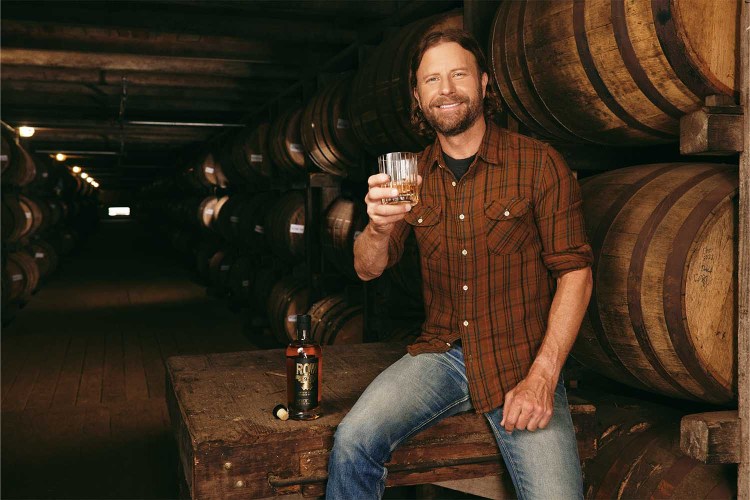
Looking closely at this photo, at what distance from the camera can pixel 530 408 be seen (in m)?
1.92

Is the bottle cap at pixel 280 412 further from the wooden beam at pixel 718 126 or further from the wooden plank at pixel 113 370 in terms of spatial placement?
the wooden plank at pixel 113 370

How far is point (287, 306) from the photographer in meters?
5.82

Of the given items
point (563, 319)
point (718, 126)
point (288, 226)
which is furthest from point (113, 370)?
point (718, 126)

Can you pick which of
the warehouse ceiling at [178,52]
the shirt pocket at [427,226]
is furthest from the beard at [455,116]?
the warehouse ceiling at [178,52]

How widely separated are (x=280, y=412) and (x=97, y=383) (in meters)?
3.87

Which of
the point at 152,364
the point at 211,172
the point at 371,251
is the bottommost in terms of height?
the point at 152,364

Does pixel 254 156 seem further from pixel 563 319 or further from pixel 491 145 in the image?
pixel 563 319

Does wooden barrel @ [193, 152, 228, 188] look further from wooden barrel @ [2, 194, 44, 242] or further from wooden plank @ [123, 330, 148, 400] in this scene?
wooden plank @ [123, 330, 148, 400]

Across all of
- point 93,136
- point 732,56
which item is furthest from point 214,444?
point 93,136

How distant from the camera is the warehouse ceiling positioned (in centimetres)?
545

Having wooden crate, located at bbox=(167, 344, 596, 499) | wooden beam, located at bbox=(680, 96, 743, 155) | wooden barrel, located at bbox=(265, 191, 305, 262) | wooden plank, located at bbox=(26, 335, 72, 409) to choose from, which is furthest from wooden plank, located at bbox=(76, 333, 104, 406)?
wooden beam, located at bbox=(680, 96, 743, 155)

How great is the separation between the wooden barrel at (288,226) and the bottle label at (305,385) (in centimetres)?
381

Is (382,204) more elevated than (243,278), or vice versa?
(382,204)

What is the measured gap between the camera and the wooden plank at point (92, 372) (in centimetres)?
510
